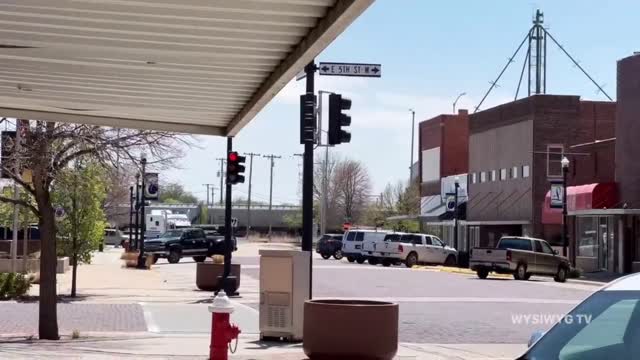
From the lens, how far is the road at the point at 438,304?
1797cm

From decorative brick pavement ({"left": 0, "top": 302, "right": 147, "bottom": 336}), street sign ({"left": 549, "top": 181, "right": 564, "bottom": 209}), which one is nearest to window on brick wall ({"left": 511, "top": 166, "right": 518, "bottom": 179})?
street sign ({"left": 549, "top": 181, "right": 564, "bottom": 209})

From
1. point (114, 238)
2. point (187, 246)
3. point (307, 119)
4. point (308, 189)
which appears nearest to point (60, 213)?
point (307, 119)

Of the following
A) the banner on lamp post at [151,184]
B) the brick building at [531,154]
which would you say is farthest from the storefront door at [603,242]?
the banner on lamp post at [151,184]

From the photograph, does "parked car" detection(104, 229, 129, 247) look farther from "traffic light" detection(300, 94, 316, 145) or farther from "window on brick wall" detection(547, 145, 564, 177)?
"traffic light" detection(300, 94, 316, 145)

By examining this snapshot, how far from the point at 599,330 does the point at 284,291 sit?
30.7 feet

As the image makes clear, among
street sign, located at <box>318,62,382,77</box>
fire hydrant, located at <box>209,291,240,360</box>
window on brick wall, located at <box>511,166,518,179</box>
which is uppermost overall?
window on brick wall, located at <box>511,166,518,179</box>

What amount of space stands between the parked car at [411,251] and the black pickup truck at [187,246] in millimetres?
8894

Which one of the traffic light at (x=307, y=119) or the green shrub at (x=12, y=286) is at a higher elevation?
the traffic light at (x=307, y=119)

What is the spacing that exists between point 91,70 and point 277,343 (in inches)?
230

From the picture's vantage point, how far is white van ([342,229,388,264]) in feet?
173

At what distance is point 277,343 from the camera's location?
14.7 meters

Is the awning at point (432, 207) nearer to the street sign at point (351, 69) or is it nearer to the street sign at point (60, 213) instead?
the street sign at point (60, 213)

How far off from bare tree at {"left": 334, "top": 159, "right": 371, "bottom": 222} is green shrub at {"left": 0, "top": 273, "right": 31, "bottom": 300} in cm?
8170

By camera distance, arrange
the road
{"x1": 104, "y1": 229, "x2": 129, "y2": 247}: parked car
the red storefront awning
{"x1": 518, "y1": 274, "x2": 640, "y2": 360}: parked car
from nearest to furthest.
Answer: {"x1": 518, "y1": 274, "x2": 640, "y2": 360}: parked car
the road
the red storefront awning
{"x1": 104, "y1": 229, "x2": 129, "y2": 247}: parked car
